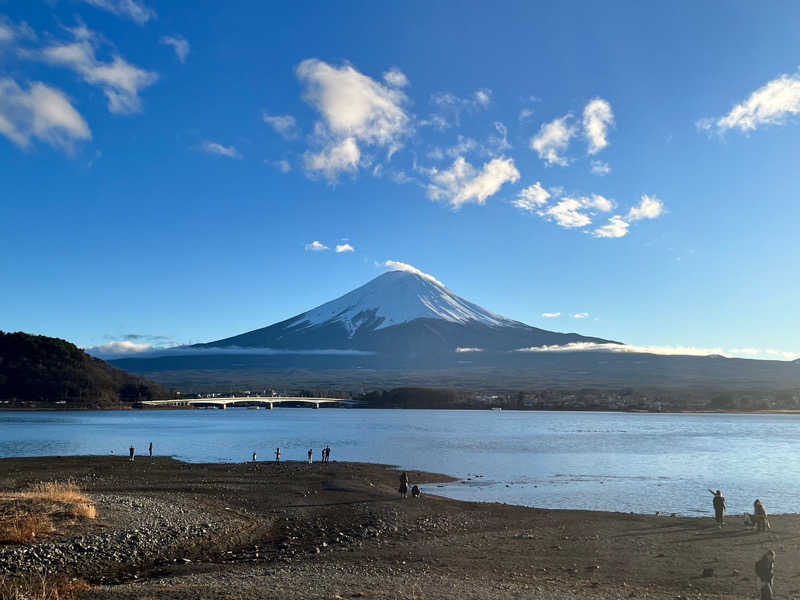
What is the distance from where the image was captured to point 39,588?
11.8 metres

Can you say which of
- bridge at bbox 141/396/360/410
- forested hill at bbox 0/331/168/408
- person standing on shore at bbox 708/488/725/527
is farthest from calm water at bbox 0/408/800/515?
bridge at bbox 141/396/360/410

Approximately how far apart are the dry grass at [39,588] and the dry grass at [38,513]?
268 centimetres

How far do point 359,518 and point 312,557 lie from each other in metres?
5.67

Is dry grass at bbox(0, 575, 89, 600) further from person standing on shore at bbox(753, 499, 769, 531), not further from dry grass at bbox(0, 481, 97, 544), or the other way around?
person standing on shore at bbox(753, 499, 769, 531)

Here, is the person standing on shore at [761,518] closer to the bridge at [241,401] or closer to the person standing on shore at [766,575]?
the person standing on shore at [766,575]

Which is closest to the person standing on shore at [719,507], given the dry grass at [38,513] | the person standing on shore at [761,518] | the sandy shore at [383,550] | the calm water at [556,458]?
the sandy shore at [383,550]

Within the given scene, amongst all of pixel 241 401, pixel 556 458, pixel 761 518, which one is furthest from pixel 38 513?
pixel 241 401

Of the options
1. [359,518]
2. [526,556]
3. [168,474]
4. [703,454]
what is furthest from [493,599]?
[703,454]

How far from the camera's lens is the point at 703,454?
47500 millimetres

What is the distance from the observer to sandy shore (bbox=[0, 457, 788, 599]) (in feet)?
42.2

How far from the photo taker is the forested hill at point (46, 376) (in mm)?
114875

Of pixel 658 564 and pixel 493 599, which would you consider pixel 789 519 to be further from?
pixel 493 599

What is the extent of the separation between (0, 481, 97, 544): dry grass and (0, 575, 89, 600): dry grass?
2.68 m

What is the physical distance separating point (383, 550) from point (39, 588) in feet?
25.0
